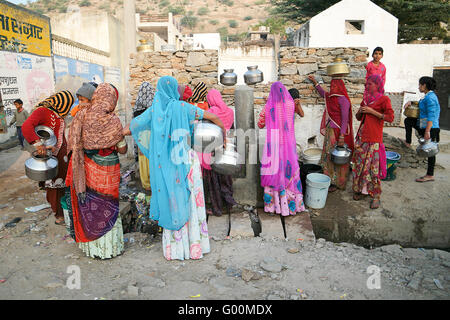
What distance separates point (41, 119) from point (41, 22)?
7376mm

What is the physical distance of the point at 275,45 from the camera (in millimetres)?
18734

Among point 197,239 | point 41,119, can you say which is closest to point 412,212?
point 197,239

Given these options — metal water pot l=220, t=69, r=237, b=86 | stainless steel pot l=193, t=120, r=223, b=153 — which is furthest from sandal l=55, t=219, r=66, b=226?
metal water pot l=220, t=69, r=237, b=86

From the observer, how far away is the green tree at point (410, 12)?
15141 millimetres

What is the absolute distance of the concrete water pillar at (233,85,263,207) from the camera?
4242 millimetres

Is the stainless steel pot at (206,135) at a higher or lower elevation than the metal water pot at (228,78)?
lower

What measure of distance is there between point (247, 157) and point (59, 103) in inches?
91.8

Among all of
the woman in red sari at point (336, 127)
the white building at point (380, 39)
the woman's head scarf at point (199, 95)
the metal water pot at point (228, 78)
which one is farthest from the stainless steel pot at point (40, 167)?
the white building at point (380, 39)

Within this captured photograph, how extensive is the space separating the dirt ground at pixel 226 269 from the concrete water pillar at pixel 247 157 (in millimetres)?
607

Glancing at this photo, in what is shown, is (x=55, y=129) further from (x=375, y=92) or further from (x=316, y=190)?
(x=375, y=92)

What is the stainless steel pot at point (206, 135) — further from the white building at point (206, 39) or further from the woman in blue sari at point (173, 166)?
the white building at point (206, 39)

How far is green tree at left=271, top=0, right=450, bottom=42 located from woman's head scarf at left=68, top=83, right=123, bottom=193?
1680 cm

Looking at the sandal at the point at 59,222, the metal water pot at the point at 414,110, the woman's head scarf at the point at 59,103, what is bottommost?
the sandal at the point at 59,222
